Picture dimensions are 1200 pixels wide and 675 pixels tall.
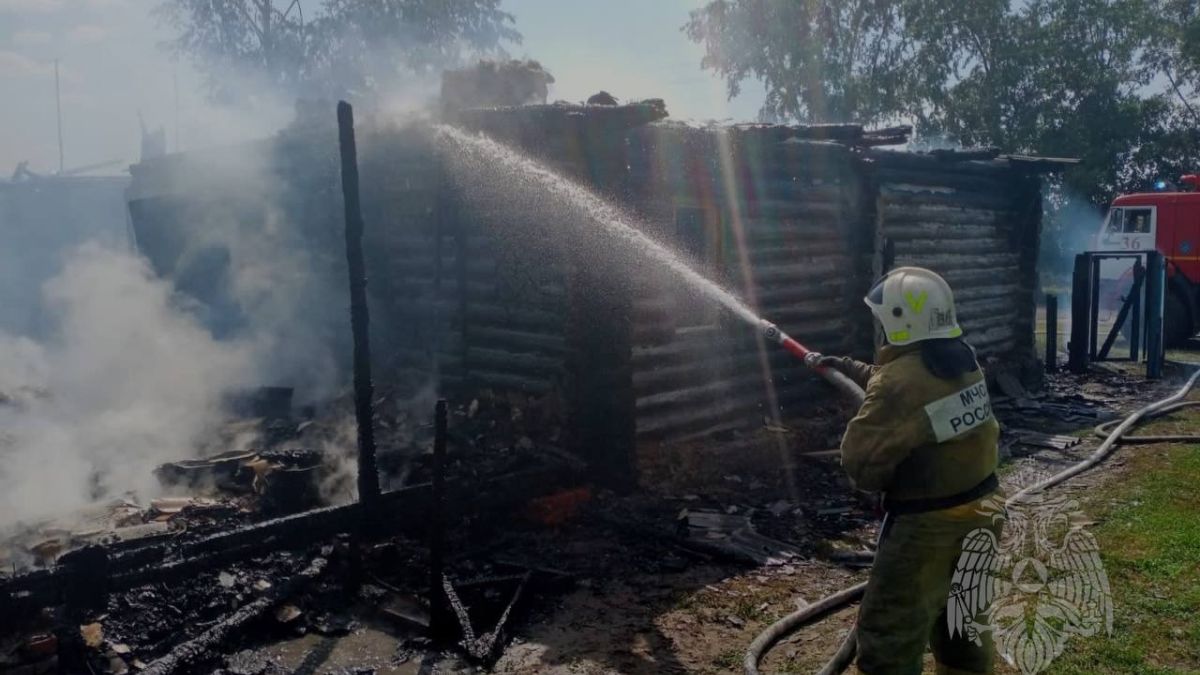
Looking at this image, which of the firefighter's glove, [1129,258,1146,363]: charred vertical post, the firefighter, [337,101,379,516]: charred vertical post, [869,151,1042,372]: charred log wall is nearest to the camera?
the firefighter

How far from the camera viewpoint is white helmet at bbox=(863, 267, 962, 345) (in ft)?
12.5

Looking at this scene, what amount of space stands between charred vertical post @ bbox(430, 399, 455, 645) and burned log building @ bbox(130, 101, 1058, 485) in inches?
121

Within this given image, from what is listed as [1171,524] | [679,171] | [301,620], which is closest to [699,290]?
[679,171]

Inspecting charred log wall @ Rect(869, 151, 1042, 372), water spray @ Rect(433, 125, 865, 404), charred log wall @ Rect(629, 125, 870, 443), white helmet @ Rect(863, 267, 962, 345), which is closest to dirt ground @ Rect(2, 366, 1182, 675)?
charred log wall @ Rect(629, 125, 870, 443)

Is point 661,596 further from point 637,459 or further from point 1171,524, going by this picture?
point 1171,524

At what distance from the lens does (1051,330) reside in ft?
53.7

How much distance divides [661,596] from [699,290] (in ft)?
13.5

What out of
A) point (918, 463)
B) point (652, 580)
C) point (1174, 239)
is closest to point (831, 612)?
point (652, 580)

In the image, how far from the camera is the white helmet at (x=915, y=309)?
381cm

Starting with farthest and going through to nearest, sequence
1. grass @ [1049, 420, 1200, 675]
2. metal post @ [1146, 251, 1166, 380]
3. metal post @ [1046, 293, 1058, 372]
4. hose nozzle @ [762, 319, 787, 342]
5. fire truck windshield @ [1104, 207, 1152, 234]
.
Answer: fire truck windshield @ [1104, 207, 1152, 234]
metal post @ [1046, 293, 1058, 372]
metal post @ [1146, 251, 1166, 380]
hose nozzle @ [762, 319, 787, 342]
grass @ [1049, 420, 1200, 675]

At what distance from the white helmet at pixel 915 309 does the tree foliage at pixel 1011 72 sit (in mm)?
31713

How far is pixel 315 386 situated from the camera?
1198 centimetres

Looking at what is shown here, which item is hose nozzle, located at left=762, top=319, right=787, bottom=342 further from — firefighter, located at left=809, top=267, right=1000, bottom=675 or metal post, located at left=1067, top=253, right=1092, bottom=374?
metal post, located at left=1067, top=253, right=1092, bottom=374

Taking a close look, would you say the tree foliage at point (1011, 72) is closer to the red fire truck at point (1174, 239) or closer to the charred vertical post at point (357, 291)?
the red fire truck at point (1174, 239)
